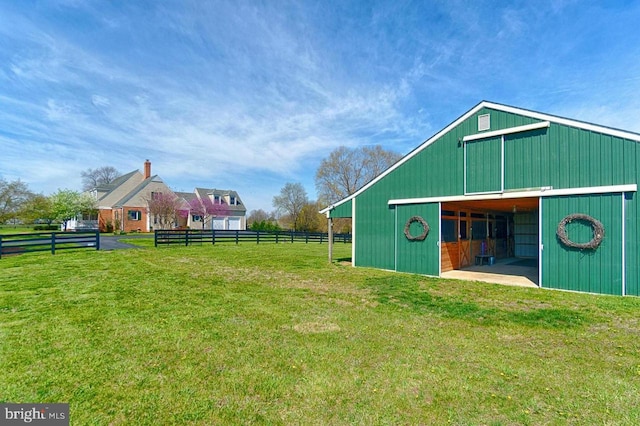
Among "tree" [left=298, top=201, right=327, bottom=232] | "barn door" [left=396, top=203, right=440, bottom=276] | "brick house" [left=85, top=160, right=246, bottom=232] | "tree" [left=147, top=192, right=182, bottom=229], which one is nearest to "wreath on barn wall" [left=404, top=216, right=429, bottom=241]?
"barn door" [left=396, top=203, right=440, bottom=276]

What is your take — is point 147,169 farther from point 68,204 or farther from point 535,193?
point 535,193

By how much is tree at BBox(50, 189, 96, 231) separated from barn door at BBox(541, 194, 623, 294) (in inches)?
1734

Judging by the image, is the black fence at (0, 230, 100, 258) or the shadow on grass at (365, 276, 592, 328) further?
the black fence at (0, 230, 100, 258)

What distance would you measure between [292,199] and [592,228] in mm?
35465

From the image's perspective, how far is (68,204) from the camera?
34.3 m

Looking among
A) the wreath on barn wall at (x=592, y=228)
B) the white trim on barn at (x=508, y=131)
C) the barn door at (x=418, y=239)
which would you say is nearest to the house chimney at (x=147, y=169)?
the barn door at (x=418, y=239)

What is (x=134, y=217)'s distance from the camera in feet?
110

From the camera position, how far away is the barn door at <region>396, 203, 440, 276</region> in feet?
32.5

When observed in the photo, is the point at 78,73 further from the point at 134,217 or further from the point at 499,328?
the point at 134,217

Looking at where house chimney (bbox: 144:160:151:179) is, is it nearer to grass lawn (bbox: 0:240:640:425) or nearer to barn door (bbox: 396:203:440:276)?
grass lawn (bbox: 0:240:640:425)

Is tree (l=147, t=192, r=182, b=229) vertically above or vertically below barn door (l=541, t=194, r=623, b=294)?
above

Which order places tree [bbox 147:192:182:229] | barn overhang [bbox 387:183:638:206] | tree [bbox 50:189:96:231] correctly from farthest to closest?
tree [bbox 50:189:96:231] < tree [bbox 147:192:182:229] < barn overhang [bbox 387:183:638:206]

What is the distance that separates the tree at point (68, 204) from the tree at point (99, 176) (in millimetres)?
19259

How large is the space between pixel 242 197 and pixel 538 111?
40.9 metres
